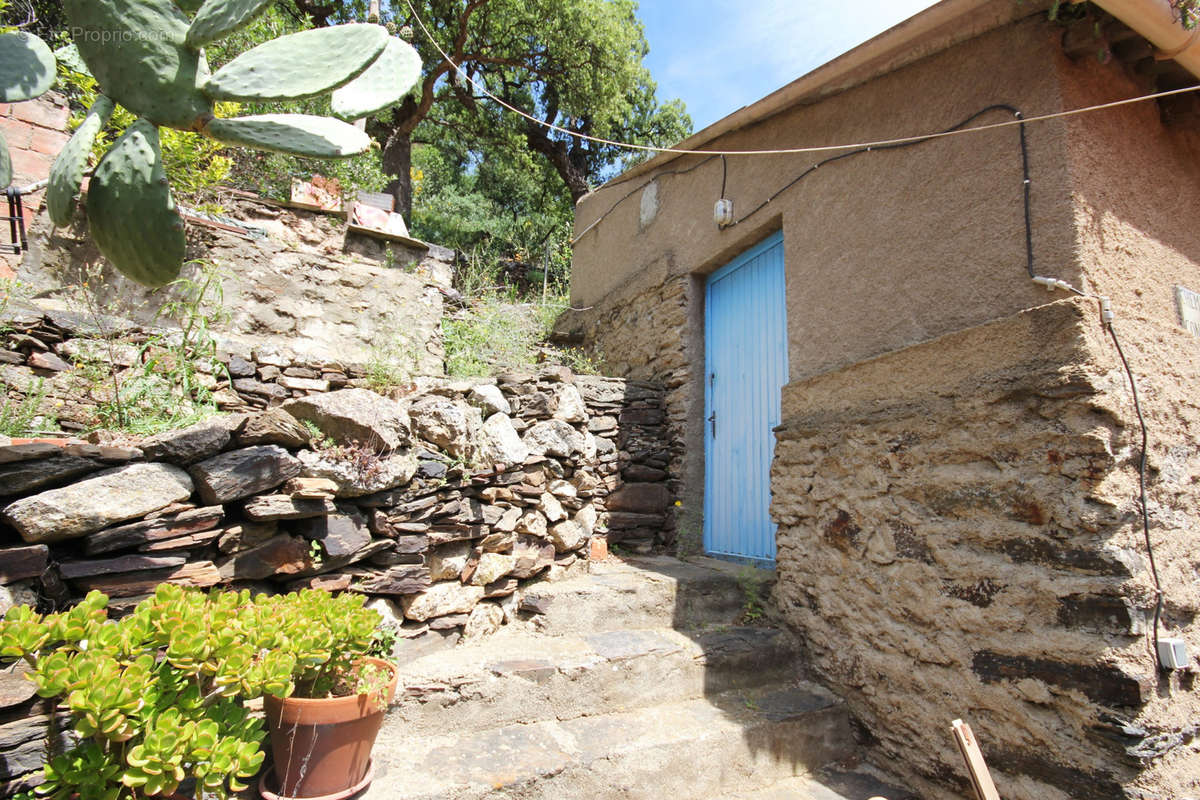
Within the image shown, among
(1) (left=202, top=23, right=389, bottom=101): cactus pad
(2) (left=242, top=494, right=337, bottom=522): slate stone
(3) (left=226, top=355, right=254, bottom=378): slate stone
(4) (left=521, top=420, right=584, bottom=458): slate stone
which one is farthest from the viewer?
(4) (left=521, top=420, right=584, bottom=458): slate stone

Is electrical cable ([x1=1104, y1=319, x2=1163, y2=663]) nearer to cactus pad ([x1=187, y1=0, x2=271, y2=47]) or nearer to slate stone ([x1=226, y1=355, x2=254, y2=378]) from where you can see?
cactus pad ([x1=187, y1=0, x2=271, y2=47])

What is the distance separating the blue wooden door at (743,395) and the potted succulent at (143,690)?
2934mm

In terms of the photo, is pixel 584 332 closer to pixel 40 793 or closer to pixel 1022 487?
pixel 1022 487

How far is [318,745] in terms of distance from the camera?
2.05 m

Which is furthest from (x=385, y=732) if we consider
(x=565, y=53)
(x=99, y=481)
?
(x=565, y=53)

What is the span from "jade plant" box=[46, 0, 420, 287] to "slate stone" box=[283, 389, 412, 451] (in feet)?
3.81

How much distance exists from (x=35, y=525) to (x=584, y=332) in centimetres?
459

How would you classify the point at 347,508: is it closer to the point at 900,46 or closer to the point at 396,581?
the point at 396,581

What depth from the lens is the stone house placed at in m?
2.09

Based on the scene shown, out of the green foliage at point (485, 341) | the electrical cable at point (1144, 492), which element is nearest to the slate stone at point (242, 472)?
the green foliage at point (485, 341)

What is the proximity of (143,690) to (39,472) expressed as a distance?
3.36 feet

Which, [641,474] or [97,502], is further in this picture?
[641,474]

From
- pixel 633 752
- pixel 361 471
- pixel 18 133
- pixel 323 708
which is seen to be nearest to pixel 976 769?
pixel 633 752

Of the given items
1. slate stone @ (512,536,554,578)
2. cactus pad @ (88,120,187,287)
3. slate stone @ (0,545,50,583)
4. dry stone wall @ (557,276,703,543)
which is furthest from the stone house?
slate stone @ (0,545,50,583)
